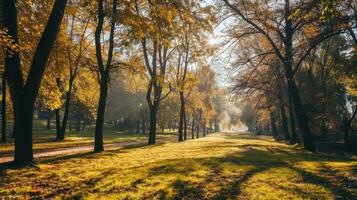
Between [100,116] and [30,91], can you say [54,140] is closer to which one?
[100,116]

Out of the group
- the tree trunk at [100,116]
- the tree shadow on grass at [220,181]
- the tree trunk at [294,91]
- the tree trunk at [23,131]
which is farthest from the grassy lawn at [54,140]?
the tree trunk at [294,91]

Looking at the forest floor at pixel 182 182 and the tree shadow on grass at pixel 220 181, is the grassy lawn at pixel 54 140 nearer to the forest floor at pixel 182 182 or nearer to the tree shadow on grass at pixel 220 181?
the forest floor at pixel 182 182

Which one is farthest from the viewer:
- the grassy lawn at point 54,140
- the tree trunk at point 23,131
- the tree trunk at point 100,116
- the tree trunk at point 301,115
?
the grassy lawn at point 54,140

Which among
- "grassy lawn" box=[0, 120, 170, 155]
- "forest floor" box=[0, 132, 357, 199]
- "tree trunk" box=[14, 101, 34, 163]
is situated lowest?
"grassy lawn" box=[0, 120, 170, 155]

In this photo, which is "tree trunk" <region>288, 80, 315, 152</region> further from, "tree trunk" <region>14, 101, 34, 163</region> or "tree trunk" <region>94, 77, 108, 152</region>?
"tree trunk" <region>14, 101, 34, 163</region>

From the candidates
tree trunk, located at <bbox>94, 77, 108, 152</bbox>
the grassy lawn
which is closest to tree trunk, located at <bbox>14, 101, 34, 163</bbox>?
tree trunk, located at <bbox>94, 77, 108, 152</bbox>

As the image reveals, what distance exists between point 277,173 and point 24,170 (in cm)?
895

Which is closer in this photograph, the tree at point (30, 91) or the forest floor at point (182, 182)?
the forest floor at point (182, 182)

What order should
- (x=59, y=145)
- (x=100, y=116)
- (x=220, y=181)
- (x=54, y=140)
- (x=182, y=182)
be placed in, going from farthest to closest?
(x=54, y=140), (x=59, y=145), (x=100, y=116), (x=220, y=181), (x=182, y=182)

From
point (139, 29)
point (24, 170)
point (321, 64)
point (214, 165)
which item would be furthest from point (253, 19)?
point (321, 64)

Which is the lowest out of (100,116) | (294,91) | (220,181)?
(220,181)

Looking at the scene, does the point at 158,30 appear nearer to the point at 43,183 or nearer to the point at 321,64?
the point at 43,183

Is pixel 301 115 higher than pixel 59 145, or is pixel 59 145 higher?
pixel 301 115

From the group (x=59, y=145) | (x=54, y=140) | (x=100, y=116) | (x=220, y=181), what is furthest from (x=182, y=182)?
(x=54, y=140)
